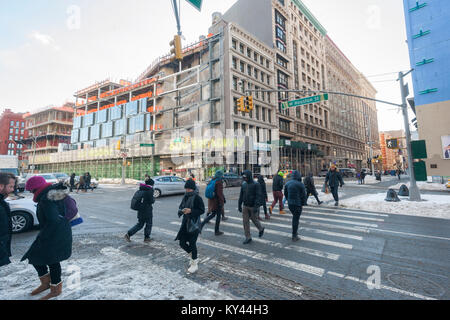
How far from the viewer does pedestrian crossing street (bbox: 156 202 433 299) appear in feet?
12.9

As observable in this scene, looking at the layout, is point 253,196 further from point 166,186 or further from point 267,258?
point 166,186

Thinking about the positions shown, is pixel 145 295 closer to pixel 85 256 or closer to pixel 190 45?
pixel 85 256

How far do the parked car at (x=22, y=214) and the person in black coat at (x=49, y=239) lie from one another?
4822 millimetres

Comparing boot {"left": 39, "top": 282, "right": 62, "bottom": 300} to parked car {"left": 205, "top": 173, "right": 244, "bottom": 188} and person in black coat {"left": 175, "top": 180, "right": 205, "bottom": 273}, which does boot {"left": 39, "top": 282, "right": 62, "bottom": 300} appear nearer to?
person in black coat {"left": 175, "top": 180, "right": 205, "bottom": 273}

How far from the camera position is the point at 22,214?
6.56 m

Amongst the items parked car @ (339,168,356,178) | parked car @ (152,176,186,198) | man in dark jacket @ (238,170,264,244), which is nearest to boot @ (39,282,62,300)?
man in dark jacket @ (238,170,264,244)

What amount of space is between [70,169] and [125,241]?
195 ft

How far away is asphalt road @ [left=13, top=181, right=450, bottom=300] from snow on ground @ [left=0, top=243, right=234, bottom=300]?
289mm

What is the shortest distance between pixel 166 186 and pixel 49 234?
519 inches

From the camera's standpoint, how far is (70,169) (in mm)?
53188

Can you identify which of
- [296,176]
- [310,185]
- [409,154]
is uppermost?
[409,154]

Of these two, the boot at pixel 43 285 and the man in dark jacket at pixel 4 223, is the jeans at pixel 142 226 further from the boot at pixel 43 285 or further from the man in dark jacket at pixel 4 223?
the man in dark jacket at pixel 4 223

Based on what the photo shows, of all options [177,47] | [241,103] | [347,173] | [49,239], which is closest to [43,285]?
[49,239]

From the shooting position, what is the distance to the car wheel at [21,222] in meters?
6.40
